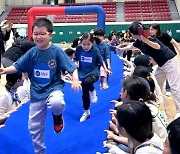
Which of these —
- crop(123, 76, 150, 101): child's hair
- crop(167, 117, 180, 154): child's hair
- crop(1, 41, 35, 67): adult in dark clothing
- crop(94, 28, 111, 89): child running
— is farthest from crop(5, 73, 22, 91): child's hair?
crop(94, 28, 111, 89): child running

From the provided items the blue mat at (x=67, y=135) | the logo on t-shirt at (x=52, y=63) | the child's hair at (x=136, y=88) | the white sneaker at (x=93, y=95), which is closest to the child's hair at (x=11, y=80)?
the blue mat at (x=67, y=135)

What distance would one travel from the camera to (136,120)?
1.75 m

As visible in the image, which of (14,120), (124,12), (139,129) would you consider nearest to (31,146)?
(14,120)

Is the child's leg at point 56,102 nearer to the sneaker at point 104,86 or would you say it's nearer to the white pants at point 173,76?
the white pants at point 173,76

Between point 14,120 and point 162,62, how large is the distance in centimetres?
193

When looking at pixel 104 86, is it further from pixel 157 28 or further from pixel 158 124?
pixel 158 124

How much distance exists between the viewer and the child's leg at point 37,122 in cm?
248

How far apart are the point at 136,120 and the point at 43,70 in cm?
94

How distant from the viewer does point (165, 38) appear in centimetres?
470

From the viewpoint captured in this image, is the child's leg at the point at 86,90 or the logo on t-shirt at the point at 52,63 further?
the child's leg at the point at 86,90

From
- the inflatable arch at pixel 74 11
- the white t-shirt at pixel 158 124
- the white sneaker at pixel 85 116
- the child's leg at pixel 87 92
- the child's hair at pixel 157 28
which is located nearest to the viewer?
the white t-shirt at pixel 158 124

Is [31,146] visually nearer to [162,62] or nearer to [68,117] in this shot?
[68,117]

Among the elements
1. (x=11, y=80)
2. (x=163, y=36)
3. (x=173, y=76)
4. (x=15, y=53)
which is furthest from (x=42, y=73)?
(x=163, y=36)

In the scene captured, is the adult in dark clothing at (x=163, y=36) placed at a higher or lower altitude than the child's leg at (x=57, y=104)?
higher
